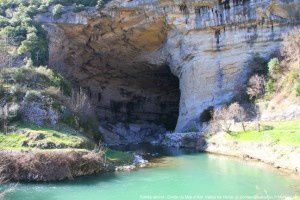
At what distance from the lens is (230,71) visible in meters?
52.1

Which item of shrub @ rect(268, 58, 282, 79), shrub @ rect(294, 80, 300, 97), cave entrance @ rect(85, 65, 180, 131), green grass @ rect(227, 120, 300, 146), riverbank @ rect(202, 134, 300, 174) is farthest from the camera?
cave entrance @ rect(85, 65, 180, 131)

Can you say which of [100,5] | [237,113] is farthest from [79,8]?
[237,113]

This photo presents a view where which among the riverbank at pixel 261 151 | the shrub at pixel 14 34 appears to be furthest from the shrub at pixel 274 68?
the shrub at pixel 14 34

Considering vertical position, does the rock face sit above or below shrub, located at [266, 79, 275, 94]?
above

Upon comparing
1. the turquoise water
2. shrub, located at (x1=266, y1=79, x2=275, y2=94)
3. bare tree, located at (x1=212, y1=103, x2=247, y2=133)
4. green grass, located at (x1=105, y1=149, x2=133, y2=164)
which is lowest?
the turquoise water

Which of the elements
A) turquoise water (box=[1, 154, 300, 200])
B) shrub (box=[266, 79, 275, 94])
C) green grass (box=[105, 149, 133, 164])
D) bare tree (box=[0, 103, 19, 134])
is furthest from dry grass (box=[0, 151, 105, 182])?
shrub (box=[266, 79, 275, 94])

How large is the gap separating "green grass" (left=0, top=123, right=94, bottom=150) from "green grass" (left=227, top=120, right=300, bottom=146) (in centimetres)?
1368

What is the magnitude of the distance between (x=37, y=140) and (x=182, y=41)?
98.2 ft

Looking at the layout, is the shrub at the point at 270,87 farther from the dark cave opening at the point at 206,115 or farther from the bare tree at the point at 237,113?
the dark cave opening at the point at 206,115

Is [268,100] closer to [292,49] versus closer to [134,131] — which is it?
[292,49]

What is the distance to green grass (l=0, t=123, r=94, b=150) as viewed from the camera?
29.0 metres

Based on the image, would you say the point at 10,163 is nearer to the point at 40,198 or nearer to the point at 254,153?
the point at 40,198

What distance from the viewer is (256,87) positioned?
154 ft

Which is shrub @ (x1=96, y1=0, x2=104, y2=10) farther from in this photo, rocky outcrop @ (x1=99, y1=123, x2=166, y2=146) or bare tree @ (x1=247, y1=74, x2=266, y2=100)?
bare tree @ (x1=247, y1=74, x2=266, y2=100)
